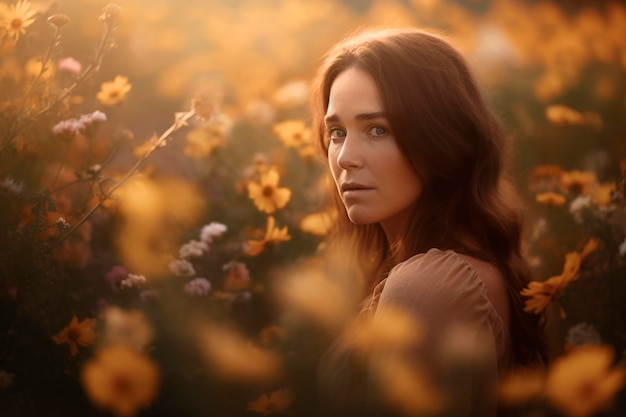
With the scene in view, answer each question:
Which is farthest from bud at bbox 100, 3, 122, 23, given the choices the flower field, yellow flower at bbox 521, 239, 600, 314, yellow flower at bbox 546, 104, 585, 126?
yellow flower at bbox 546, 104, 585, 126

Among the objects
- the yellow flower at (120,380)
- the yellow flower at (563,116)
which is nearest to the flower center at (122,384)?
the yellow flower at (120,380)

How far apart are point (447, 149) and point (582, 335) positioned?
638 mm

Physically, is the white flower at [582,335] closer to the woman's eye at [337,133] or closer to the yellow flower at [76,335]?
the woman's eye at [337,133]

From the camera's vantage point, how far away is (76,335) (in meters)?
1.53

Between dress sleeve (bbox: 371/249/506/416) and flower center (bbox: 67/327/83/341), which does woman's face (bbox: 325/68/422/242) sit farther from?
flower center (bbox: 67/327/83/341)

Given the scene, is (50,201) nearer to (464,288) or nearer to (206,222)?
(206,222)

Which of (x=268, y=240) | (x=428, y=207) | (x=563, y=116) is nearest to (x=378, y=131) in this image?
(x=428, y=207)

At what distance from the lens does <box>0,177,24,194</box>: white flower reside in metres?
1.51

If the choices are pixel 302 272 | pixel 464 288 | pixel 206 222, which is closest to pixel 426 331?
pixel 464 288

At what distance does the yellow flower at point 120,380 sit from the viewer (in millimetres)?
1460

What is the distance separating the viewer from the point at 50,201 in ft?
4.92

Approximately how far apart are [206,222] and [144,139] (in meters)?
0.38

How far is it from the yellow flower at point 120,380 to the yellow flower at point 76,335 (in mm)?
33

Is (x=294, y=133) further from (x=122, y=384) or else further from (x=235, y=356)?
(x=122, y=384)
